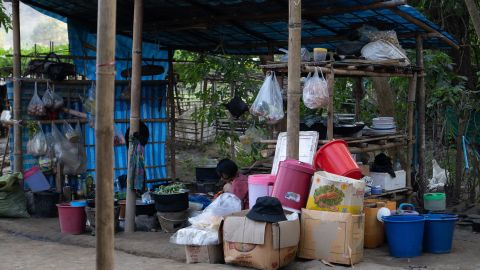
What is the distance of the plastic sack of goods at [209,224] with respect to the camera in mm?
7094

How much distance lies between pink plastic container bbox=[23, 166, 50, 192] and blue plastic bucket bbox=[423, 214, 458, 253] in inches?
251

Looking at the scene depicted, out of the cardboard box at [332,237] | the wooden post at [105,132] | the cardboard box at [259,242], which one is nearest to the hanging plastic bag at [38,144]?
the cardboard box at [259,242]

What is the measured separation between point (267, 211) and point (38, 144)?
17.5 ft

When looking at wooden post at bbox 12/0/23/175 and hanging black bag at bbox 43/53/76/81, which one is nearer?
wooden post at bbox 12/0/23/175

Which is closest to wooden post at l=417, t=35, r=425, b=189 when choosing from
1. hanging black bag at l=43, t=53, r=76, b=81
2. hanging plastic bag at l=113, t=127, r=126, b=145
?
hanging plastic bag at l=113, t=127, r=126, b=145

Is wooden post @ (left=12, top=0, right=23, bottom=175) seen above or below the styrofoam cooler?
above

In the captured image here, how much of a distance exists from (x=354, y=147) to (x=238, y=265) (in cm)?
275

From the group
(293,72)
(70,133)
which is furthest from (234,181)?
(70,133)

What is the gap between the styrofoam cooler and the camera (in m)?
7.63

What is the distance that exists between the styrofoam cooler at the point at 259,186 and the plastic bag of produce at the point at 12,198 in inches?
169

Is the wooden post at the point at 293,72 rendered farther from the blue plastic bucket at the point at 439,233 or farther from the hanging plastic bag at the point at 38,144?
the hanging plastic bag at the point at 38,144

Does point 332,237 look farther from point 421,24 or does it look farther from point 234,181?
point 421,24

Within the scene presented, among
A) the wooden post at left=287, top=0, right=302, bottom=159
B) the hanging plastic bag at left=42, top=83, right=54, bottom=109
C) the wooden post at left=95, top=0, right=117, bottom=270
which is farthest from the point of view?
the hanging plastic bag at left=42, top=83, right=54, bottom=109

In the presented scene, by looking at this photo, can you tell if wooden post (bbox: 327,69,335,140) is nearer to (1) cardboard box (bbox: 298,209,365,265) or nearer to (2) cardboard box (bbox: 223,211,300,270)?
(1) cardboard box (bbox: 298,209,365,265)
